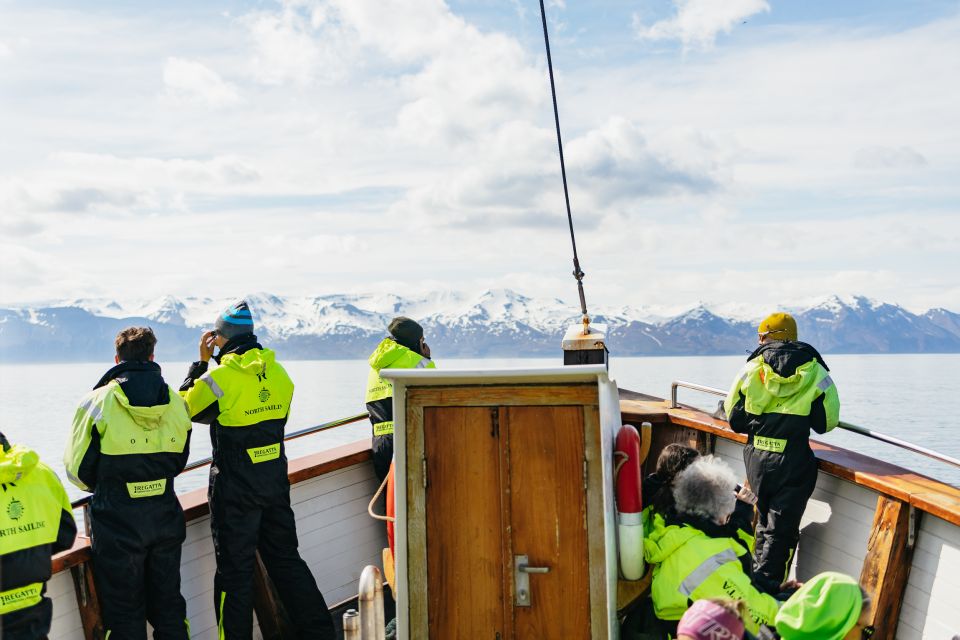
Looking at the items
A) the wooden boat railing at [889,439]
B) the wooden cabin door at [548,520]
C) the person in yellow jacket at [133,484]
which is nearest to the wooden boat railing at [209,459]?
the person in yellow jacket at [133,484]

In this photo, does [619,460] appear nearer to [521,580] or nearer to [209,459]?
[521,580]

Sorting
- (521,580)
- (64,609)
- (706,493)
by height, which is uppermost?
(706,493)

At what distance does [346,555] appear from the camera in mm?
5598

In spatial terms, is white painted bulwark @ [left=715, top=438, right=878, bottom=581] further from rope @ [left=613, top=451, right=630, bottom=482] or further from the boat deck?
rope @ [left=613, top=451, right=630, bottom=482]

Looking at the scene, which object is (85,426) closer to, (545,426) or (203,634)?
(203,634)

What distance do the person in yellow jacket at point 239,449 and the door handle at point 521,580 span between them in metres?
1.60

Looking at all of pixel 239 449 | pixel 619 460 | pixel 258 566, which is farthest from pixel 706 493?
pixel 258 566

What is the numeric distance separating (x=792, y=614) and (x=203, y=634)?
130 inches

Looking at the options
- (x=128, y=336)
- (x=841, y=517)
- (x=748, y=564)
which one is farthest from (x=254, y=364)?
(x=841, y=517)

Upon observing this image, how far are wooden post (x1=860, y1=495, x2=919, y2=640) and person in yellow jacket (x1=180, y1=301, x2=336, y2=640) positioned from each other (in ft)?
10.0

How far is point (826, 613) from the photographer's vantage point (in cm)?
273

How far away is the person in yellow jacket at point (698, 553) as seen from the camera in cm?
340

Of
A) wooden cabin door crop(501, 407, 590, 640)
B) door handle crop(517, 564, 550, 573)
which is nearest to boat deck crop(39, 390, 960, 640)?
wooden cabin door crop(501, 407, 590, 640)

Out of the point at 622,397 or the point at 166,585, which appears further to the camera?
the point at 622,397
